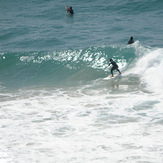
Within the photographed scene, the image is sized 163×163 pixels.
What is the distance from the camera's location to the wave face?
17203 mm

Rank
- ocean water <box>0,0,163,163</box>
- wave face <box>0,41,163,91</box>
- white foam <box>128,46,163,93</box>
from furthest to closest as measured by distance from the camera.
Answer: wave face <box>0,41,163,91</box> < white foam <box>128,46,163,93</box> < ocean water <box>0,0,163,163</box>

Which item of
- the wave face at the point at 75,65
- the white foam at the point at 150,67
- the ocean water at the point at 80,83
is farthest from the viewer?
the wave face at the point at 75,65

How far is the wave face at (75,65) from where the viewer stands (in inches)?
677

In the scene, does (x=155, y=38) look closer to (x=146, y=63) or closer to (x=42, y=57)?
(x=146, y=63)

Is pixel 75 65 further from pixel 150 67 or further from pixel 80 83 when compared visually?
pixel 150 67

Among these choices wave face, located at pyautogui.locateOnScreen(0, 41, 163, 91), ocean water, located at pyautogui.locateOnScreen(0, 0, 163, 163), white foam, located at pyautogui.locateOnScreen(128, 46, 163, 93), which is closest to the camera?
ocean water, located at pyautogui.locateOnScreen(0, 0, 163, 163)

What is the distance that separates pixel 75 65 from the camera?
19.1 meters

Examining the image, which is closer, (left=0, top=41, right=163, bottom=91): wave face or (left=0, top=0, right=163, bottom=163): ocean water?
(left=0, top=0, right=163, bottom=163): ocean water

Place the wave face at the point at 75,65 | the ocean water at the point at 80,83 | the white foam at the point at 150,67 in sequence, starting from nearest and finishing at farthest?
the ocean water at the point at 80,83 < the white foam at the point at 150,67 < the wave face at the point at 75,65

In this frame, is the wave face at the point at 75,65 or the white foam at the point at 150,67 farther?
the wave face at the point at 75,65

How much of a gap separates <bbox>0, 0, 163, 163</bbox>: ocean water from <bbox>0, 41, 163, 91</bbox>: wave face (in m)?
0.06

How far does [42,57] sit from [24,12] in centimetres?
1032

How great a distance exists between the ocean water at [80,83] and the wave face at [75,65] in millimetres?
57

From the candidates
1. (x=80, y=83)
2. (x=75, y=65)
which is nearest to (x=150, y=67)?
(x=80, y=83)
